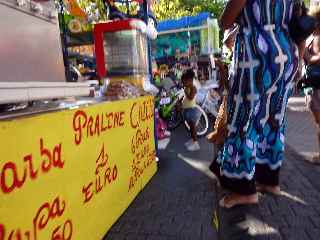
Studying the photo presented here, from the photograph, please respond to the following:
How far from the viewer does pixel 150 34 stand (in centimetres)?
514

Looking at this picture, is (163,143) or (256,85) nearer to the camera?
(256,85)

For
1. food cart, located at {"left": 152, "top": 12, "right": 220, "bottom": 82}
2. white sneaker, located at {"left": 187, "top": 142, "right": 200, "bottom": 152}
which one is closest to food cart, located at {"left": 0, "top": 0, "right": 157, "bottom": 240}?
white sneaker, located at {"left": 187, "top": 142, "right": 200, "bottom": 152}

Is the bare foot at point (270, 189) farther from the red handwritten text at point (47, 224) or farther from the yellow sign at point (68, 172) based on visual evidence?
the red handwritten text at point (47, 224)

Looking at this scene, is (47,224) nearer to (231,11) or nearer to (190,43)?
(231,11)

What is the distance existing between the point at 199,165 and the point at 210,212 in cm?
166

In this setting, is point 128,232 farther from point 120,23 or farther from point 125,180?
point 120,23

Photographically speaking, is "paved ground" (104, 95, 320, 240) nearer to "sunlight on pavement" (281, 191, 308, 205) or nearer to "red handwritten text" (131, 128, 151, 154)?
"sunlight on pavement" (281, 191, 308, 205)

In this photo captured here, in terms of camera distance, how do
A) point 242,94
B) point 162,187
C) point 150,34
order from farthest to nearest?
1. point 150,34
2. point 162,187
3. point 242,94

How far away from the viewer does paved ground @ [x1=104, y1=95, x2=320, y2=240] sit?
9.30 feet

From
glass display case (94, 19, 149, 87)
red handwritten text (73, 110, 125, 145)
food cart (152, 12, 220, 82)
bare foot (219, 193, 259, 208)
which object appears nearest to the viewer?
red handwritten text (73, 110, 125, 145)

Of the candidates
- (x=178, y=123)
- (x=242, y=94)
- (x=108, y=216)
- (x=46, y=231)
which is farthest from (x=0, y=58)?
(x=178, y=123)

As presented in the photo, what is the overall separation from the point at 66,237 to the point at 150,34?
11.5 feet

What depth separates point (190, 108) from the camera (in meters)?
6.43

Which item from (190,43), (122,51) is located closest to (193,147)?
(122,51)
